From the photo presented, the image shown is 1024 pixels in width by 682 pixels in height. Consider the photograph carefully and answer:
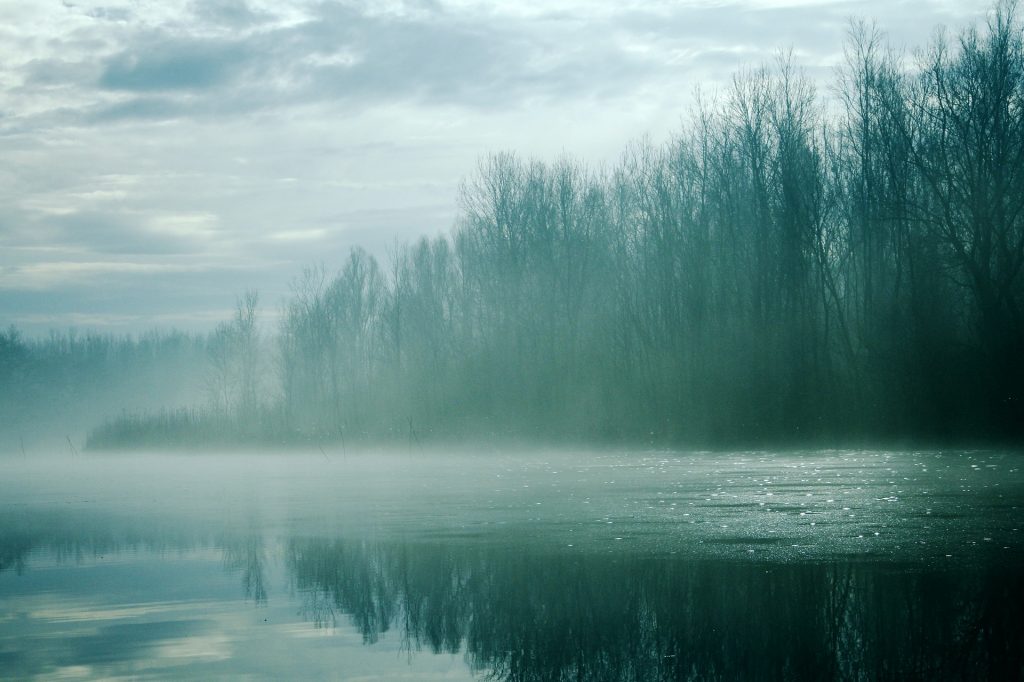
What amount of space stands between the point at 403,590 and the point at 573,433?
Result: 2808 centimetres

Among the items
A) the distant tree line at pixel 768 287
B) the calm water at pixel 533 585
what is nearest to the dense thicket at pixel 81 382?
the distant tree line at pixel 768 287

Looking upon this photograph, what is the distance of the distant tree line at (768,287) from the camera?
→ 28344mm

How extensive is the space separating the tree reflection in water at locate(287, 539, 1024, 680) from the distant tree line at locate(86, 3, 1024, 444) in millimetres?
22878

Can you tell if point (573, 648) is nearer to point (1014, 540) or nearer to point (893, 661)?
point (893, 661)

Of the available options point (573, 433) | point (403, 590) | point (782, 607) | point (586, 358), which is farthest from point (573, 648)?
point (586, 358)

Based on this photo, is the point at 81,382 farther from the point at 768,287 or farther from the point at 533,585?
the point at 533,585

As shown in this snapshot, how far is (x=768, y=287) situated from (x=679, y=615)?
29817 mm

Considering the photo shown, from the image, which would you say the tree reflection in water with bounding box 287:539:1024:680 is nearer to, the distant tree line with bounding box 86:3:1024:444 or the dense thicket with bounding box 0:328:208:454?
the distant tree line with bounding box 86:3:1024:444

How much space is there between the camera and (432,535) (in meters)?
10.0

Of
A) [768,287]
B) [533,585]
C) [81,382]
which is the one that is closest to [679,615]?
[533,585]

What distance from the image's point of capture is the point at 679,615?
604cm

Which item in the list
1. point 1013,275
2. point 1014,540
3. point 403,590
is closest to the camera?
point 403,590

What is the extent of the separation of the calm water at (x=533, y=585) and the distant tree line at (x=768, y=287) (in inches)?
617

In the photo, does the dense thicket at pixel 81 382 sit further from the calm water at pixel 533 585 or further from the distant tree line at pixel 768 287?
the calm water at pixel 533 585
